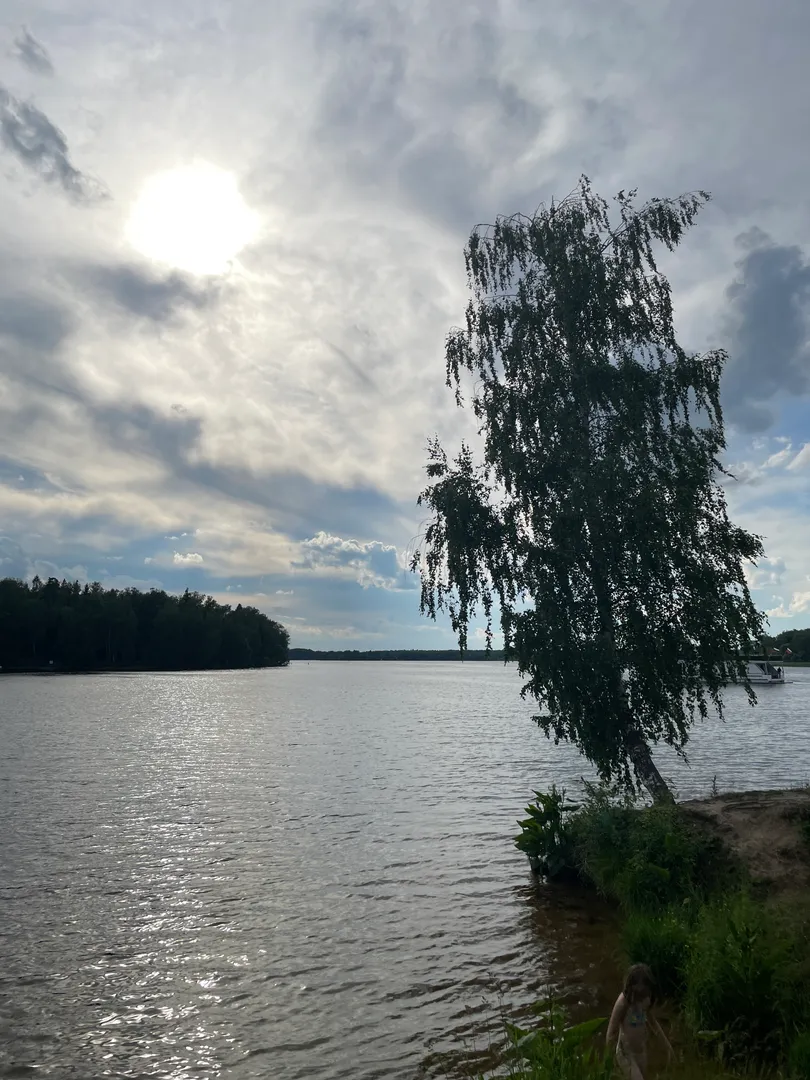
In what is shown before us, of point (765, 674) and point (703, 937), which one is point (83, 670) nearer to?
point (765, 674)

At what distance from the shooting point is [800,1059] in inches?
292

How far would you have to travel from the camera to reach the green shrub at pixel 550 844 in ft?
55.5

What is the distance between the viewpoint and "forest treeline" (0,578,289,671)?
145m

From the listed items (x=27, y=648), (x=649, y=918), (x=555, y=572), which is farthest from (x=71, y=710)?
(x=27, y=648)

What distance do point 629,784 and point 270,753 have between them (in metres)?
27.4

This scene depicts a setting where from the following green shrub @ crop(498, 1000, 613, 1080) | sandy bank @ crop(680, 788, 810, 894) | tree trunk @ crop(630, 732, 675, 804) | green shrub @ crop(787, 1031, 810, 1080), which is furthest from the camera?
tree trunk @ crop(630, 732, 675, 804)

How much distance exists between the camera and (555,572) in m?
17.9

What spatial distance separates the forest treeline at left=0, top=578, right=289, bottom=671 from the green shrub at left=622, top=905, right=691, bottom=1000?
495 feet

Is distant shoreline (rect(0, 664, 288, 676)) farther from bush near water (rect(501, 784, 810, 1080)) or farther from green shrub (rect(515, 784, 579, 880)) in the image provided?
bush near water (rect(501, 784, 810, 1080))

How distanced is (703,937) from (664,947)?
1.36 m

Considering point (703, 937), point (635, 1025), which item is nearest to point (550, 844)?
point (703, 937)

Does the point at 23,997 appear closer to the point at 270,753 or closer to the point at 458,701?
the point at 270,753

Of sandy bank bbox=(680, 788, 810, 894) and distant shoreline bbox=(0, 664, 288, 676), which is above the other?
distant shoreline bbox=(0, 664, 288, 676)

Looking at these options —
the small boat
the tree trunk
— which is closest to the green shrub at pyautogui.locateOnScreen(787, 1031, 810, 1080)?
the tree trunk
